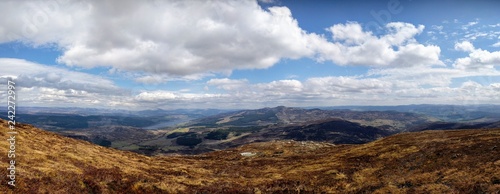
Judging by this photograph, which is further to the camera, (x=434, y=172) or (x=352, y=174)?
(x=352, y=174)

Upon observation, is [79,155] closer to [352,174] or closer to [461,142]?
[352,174]

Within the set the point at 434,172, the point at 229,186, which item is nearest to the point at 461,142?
the point at 434,172

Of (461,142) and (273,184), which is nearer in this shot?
(273,184)

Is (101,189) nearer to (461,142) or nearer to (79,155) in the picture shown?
(79,155)

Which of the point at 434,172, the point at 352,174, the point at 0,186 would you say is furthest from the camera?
the point at 352,174

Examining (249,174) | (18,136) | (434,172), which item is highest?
(18,136)

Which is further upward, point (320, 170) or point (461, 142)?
point (461, 142)

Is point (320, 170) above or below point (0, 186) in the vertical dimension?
below

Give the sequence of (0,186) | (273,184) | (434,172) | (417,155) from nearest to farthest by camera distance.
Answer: (0,186) → (434,172) → (273,184) → (417,155)

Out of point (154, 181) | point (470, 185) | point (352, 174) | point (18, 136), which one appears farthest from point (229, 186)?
point (18, 136)
